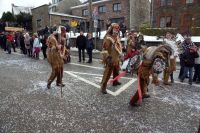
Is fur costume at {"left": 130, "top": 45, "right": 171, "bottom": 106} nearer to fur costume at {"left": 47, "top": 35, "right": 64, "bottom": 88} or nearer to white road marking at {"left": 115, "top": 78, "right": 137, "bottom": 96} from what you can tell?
white road marking at {"left": 115, "top": 78, "right": 137, "bottom": 96}

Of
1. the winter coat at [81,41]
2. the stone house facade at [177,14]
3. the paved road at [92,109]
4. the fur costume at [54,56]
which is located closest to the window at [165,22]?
the stone house facade at [177,14]

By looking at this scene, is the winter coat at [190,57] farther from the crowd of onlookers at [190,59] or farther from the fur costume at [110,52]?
the fur costume at [110,52]

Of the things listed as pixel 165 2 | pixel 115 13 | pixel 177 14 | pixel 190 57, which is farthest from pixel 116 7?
pixel 190 57

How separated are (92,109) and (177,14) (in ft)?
92.6

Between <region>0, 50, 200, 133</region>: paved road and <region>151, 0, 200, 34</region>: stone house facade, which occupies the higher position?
<region>151, 0, 200, 34</region>: stone house facade

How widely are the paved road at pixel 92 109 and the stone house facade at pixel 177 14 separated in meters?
23.0

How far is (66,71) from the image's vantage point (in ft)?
39.6

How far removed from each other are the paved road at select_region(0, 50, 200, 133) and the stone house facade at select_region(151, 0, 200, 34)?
22995mm

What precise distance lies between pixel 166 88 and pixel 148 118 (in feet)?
10.2

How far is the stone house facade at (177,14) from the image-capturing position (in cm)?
3066

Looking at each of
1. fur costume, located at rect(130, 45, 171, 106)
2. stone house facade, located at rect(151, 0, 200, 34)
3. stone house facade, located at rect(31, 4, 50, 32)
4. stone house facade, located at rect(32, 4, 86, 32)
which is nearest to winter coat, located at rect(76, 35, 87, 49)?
fur costume, located at rect(130, 45, 171, 106)

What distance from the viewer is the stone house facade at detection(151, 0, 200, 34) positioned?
30656mm

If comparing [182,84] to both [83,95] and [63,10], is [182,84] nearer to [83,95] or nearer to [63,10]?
[83,95]

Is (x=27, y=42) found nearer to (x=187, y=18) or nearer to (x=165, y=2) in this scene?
(x=187, y=18)
